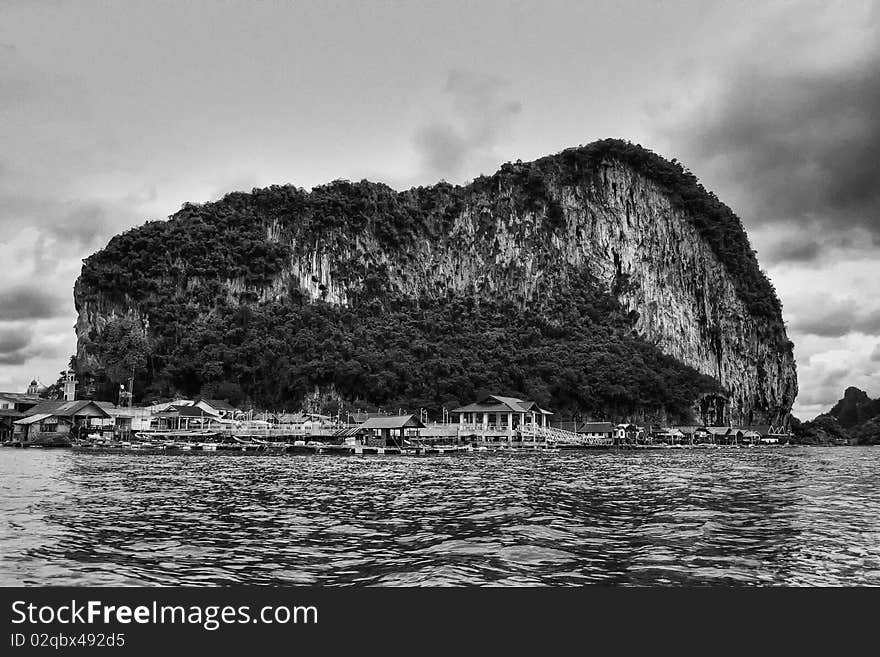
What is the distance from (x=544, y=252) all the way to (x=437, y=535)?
132 m

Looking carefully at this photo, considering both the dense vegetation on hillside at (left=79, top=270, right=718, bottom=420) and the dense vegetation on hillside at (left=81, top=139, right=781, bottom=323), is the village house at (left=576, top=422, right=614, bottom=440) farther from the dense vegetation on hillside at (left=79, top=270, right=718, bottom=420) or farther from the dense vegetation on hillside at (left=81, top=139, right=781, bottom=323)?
the dense vegetation on hillside at (left=81, top=139, right=781, bottom=323)

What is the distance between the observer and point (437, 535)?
46.3ft

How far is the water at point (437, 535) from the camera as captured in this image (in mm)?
10367

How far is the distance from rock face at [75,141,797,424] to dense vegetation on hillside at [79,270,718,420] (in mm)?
6089

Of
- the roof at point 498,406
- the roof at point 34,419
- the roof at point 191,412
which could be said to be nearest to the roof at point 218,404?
the roof at point 191,412

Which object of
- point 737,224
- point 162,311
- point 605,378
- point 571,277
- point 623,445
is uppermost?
point 737,224

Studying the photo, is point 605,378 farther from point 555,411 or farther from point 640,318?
point 640,318

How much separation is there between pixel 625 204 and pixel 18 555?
5896 inches

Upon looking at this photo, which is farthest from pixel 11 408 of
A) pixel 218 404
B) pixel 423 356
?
pixel 423 356

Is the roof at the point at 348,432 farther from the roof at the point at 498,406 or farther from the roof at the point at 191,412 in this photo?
the roof at the point at 191,412

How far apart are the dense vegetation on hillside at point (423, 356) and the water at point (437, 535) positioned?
2896 inches

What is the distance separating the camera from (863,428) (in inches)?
5694

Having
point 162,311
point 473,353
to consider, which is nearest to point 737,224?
point 473,353

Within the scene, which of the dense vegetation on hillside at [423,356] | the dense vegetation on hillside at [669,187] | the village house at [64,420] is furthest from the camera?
the dense vegetation on hillside at [669,187]
